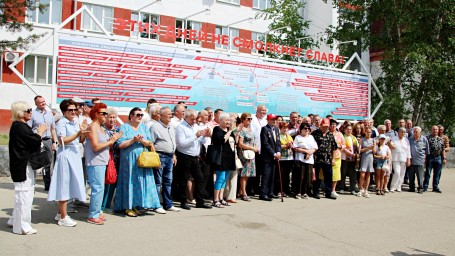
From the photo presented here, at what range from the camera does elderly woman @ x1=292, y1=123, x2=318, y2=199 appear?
1027 cm

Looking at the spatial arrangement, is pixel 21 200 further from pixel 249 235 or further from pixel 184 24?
pixel 184 24

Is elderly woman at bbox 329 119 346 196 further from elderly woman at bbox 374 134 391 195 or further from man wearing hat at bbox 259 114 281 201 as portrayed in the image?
man wearing hat at bbox 259 114 281 201

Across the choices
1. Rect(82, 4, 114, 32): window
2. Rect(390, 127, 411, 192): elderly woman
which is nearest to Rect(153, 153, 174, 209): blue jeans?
Rect(390, 127, 411, 192): elderly woman

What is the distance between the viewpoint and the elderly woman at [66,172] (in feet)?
21.2

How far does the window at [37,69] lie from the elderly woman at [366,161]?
18713 mm

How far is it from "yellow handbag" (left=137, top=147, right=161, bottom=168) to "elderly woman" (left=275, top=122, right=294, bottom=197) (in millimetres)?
3707

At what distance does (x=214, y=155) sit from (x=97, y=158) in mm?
2526

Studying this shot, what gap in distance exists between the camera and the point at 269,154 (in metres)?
9.84

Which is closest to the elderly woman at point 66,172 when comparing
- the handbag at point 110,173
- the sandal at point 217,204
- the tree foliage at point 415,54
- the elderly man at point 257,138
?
the handbag at point 110,173

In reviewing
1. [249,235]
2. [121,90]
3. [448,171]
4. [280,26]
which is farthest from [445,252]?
[280,26]

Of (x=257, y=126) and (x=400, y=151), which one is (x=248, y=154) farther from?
(x=400, y=151)

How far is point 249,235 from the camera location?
21.9 ft

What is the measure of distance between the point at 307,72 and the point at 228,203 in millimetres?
7199

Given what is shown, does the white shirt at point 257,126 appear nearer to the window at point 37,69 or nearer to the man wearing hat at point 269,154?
the man wearing hat at point 269,154
